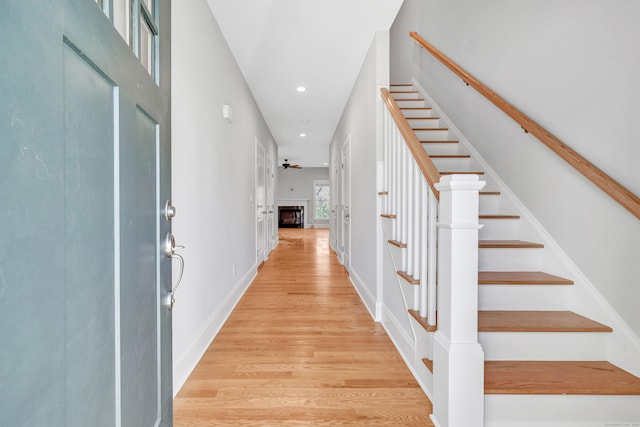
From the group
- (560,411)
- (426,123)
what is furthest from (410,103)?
(560,411)

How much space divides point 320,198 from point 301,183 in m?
1.09

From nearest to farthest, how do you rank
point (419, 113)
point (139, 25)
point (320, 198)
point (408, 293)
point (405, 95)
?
point (139, 25) → point (408, 293) → point (419, 113) → point (405, 95) → point (320, 198)

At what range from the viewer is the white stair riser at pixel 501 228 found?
7.12 feet

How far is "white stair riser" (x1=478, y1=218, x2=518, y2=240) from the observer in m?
2.17

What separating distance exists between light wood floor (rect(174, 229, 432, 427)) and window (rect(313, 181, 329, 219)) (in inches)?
412

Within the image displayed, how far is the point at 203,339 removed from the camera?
2066 millimetres

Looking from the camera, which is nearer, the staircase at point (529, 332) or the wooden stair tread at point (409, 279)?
the staircase at point (529, 332)

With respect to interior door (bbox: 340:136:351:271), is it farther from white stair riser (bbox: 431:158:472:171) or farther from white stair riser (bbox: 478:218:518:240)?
white stair riser (bbox: 478:218:518:240)

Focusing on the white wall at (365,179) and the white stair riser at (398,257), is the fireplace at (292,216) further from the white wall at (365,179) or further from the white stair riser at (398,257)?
the white stair riser at (398,257)

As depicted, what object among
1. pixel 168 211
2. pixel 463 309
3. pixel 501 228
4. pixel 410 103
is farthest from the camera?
pixel 410 103

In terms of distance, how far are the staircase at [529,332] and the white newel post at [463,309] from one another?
11cm
